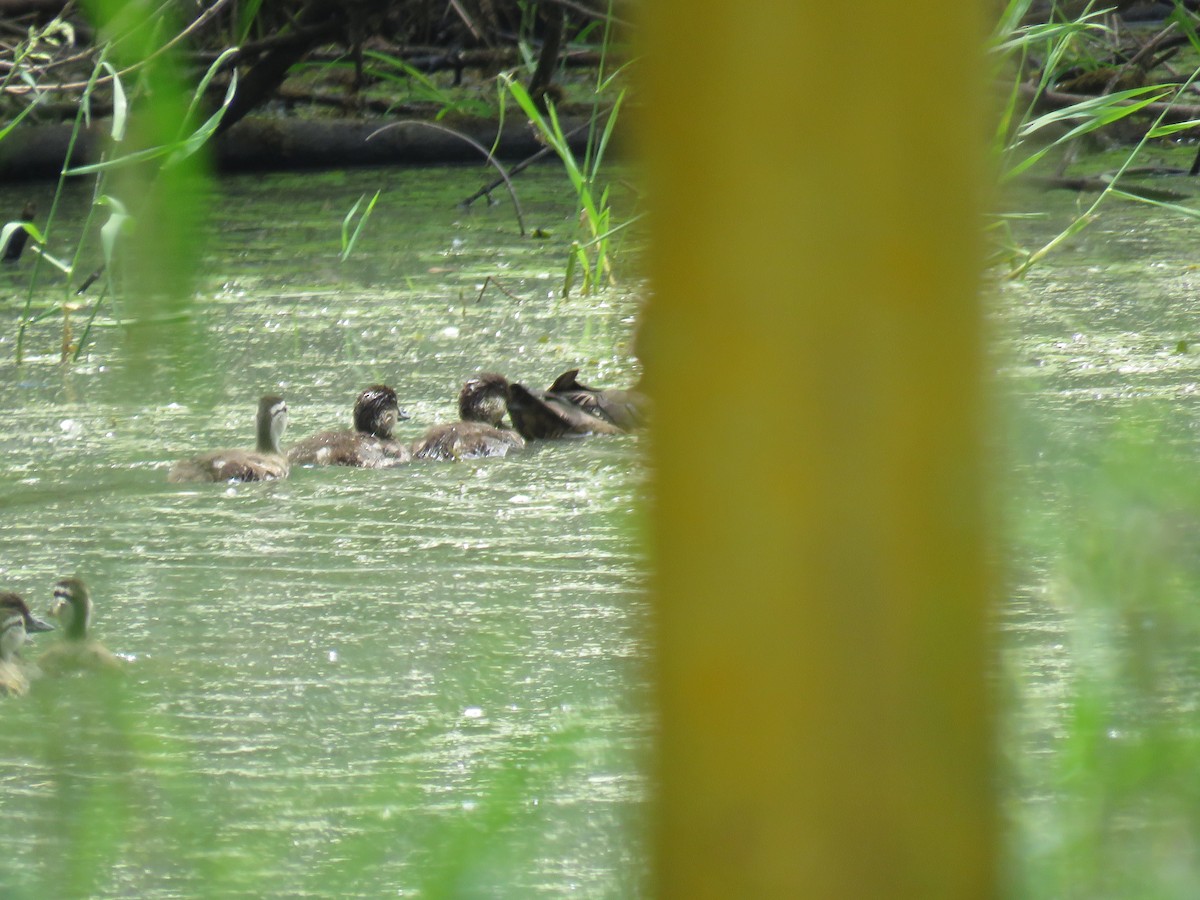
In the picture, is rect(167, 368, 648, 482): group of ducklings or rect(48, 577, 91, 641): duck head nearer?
rect(48, 577, 91, 641): duck head

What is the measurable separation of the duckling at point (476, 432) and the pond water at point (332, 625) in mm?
44

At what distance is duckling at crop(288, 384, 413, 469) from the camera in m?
3.72

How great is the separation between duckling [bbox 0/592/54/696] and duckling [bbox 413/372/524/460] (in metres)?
1.22

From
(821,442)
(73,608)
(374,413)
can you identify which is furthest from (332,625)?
(821,442)

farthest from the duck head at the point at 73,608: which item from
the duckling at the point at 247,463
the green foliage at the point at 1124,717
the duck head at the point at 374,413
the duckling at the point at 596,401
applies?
the duckling at the point at 596,401

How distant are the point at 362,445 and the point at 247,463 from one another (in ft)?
0.78

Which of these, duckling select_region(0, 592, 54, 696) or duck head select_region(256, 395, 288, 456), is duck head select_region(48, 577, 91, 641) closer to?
duckling select_region(0, 592, 54, 696)

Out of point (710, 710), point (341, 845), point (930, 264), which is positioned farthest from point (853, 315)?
point (341, 845)

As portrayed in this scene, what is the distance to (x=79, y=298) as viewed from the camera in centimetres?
507

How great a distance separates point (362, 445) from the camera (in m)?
3.72

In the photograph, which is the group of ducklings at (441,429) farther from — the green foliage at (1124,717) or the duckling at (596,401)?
the green foliage at (1124,717)

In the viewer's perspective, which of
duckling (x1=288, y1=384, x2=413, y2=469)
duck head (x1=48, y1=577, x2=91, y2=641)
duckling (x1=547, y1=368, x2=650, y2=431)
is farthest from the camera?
duckling (x1=547, y1=368, x2=650, y2=431)

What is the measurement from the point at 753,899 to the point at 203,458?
3.13m

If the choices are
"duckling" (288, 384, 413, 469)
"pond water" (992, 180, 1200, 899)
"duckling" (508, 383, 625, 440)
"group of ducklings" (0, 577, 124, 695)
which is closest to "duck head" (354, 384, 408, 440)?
"duckling" (288, 384, 413, 469)
